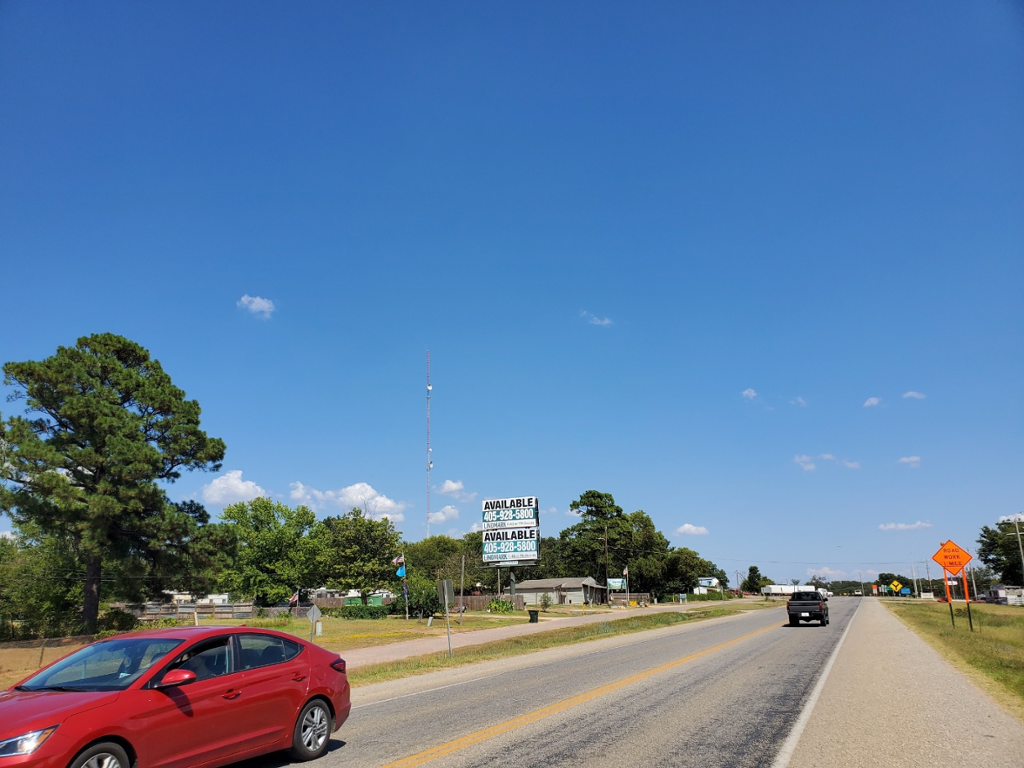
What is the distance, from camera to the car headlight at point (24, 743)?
5.07 meters

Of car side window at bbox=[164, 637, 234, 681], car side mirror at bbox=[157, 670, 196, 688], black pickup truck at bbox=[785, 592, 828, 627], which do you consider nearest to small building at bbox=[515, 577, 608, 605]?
black pickup truck at bbox=[785, 592, 828, 627]

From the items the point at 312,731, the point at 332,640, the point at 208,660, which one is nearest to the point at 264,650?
the point at 208,660

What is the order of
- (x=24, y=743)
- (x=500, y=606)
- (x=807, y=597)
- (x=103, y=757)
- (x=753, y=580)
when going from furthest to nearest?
(x=753, y=580)
(x=500, y=606)
(x=807, y=597)
(x=103, y=757)
(x=24, y=743)

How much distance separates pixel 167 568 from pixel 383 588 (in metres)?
38.5

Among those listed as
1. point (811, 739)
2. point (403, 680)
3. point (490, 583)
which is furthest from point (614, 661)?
point (490, 583)

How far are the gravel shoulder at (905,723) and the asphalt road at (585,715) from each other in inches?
20.7

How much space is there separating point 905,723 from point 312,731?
325 inches

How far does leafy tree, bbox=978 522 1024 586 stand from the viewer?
4045 inches

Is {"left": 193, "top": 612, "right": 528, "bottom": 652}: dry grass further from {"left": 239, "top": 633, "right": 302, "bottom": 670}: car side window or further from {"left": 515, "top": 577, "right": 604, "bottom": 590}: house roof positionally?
{"left": 515, "top": 577, "right": 604, "bottom": 590}: house roof

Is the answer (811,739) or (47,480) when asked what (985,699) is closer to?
(811,739)

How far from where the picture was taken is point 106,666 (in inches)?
258

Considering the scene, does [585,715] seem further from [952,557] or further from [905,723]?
[952,557]

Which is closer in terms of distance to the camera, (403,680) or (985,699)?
(985,699)

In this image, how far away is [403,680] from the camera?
16.5 metres
